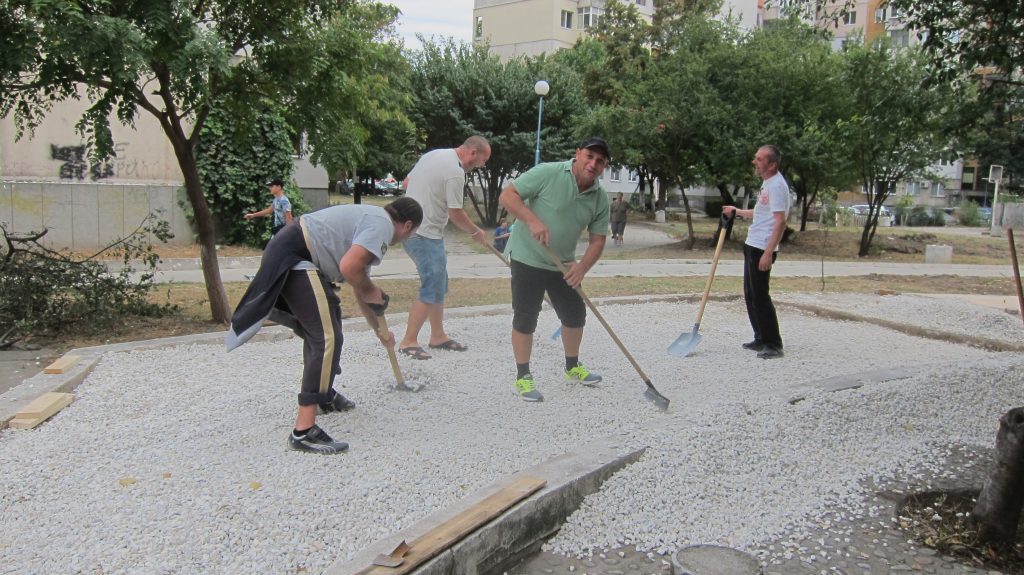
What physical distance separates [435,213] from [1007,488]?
4201 mm

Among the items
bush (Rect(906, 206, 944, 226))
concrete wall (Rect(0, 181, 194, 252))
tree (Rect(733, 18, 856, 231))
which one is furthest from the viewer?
bush (Rect(906, 206, 944, 226))

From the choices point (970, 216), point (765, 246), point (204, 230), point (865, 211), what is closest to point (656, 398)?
point (765, 246)

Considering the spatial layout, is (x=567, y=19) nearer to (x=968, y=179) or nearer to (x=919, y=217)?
(x=919, y=217)

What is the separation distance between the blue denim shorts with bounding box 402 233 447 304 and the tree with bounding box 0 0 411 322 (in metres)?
1.89

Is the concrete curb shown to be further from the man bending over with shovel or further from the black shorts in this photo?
the black shorts

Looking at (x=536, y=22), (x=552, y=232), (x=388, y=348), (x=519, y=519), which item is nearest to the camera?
(x=519, y=519)

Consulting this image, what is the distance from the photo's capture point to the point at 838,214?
29688 mm

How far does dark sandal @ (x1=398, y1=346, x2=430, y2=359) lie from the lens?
605 centimetres

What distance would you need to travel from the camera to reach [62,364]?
212 inches

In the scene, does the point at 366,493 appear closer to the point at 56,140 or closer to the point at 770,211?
the point at 770,211

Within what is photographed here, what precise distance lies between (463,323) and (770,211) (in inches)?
118

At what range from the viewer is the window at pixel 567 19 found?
1943 inches

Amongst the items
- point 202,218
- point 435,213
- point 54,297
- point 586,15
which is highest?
point 586,15

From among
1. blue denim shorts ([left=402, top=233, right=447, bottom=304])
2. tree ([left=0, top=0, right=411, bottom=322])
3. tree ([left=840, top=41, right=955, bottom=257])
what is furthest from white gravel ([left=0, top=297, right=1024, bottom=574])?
tree ([left=840, top=41, right=955, bottom=257])
